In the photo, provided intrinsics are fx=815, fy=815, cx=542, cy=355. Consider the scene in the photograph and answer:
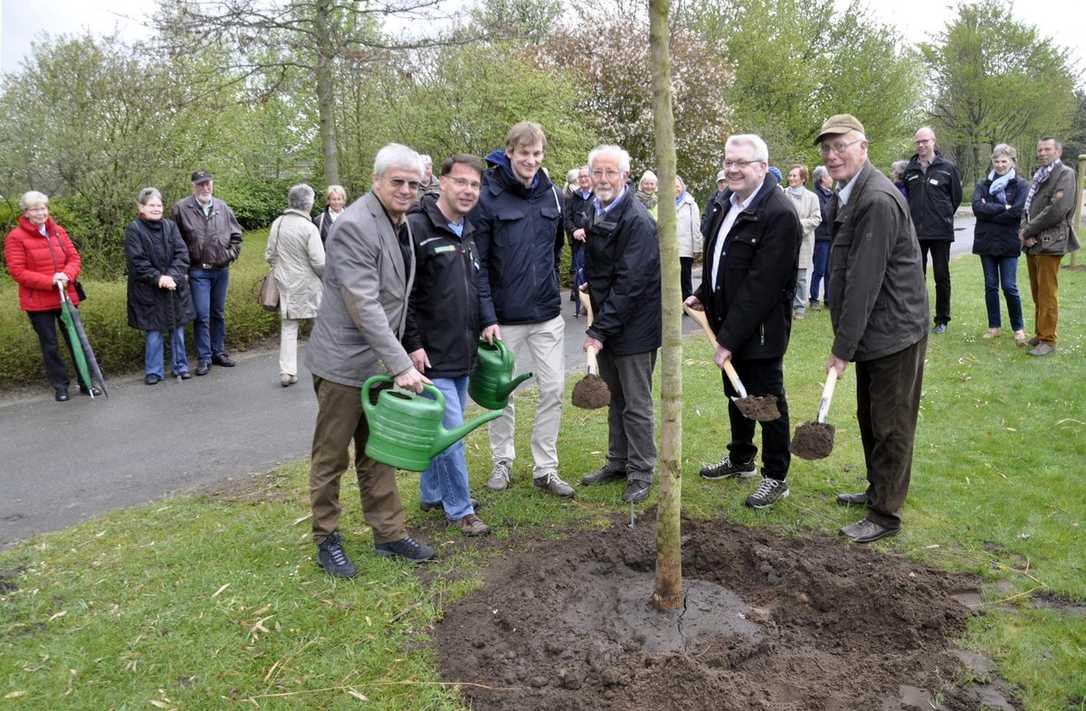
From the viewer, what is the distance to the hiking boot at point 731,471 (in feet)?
18.4

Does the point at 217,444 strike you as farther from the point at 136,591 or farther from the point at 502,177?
the point at 502,177

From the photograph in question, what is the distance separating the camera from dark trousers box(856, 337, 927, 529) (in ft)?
14.9

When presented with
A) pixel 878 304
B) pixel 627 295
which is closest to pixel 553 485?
pixel 627 295

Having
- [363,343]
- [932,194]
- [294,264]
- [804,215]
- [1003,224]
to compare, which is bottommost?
[363,343]

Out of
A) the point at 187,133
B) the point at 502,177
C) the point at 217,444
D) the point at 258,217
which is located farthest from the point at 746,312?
the point at 258,217

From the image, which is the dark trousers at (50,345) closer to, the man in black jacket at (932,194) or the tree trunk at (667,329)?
the tree trunk at (667,329)

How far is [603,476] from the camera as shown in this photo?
5.59m

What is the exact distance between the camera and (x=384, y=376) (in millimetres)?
4066

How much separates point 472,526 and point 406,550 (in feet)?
1.58

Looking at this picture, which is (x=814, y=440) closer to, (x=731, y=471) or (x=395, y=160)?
(x=731, y=471)

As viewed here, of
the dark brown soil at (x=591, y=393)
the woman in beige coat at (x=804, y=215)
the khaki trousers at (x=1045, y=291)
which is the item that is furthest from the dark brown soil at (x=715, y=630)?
the woman in beige coat at (x=804, y=215)

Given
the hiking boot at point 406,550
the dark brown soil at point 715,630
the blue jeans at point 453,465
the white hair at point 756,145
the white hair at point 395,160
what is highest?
the white hair at point 756,145

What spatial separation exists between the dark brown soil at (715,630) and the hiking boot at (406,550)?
0.40m

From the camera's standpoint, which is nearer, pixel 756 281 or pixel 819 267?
pixel 756 281
